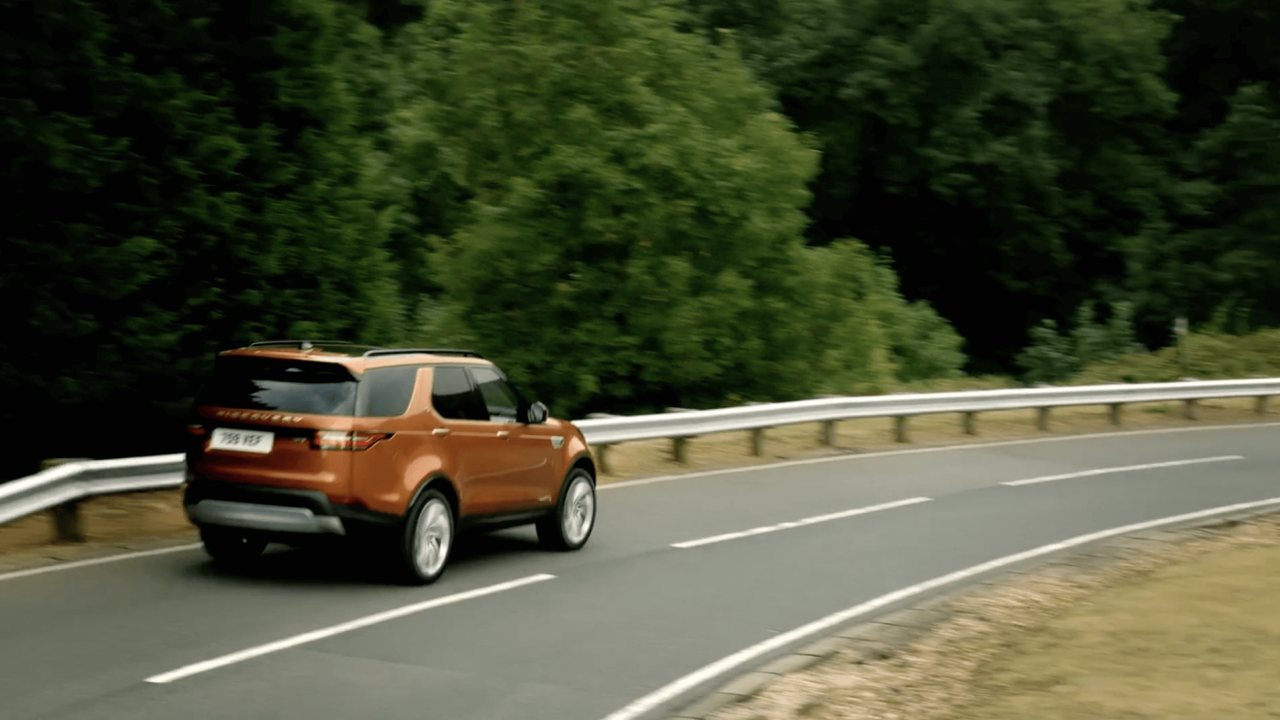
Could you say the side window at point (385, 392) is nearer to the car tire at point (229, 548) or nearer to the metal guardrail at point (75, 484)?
the car tire at point (229, 548)

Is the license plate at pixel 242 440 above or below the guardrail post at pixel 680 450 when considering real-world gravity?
above

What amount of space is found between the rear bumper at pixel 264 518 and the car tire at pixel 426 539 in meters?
0.50

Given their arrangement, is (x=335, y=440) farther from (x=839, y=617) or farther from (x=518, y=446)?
(x=839, y=617)

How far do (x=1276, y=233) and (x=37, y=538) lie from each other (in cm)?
3734

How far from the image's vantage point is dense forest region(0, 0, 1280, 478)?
15531 millimetres

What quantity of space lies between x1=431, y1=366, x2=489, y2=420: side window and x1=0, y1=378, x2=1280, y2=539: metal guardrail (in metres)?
2.80

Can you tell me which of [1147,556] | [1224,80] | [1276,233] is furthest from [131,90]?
[1224,80]

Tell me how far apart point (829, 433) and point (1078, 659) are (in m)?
13.4

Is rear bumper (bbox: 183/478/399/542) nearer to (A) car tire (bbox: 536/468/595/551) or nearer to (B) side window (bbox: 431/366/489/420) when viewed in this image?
(B) side window (bbox: 431/366/489/420)

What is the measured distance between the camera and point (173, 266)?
16.1 m

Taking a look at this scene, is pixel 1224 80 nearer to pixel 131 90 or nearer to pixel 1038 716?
pixel 131 90

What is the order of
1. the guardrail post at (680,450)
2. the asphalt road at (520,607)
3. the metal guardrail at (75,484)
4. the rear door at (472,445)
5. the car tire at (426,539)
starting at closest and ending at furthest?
the asphalt road at (520,607), the car tire at (426,539), the rear door at (472,445), the metal guardrail at (75,484), the guardrail post at (680,450)

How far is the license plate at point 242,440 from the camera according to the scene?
10.5m

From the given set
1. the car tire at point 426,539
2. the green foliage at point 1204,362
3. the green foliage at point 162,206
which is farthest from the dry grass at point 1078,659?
the green foliage at point 1204,362
